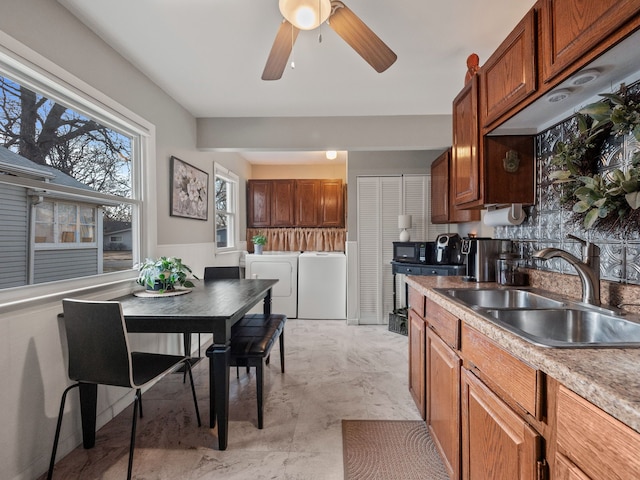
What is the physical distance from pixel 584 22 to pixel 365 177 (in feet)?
10.6

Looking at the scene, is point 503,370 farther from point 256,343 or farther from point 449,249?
point 449,249

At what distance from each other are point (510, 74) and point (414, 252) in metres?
2.53

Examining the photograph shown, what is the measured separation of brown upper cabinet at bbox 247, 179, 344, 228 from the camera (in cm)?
500

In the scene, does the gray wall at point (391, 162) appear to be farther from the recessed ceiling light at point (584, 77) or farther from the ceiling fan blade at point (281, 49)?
the recessed ceiling light at point (584, 77)

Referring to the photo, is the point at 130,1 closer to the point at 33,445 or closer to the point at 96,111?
the point at 96,111

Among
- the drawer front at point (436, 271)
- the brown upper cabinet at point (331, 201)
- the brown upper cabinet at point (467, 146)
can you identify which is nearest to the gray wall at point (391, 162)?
the brown upper cabinet at point (331, 201)

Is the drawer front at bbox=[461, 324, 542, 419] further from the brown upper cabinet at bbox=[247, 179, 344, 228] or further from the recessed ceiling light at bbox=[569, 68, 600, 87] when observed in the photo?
the brown upper cabinet at bbox=[247, 179, 344, 228]

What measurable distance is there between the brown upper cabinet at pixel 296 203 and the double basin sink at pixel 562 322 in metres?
3.52

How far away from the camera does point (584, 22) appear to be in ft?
3.17

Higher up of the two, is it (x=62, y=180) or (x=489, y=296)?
(x=62, y=180)

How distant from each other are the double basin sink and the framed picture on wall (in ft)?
7.85

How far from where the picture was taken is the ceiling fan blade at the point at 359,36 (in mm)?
1487

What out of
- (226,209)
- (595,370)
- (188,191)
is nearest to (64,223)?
(188,191)

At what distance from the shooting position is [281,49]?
169 cm
